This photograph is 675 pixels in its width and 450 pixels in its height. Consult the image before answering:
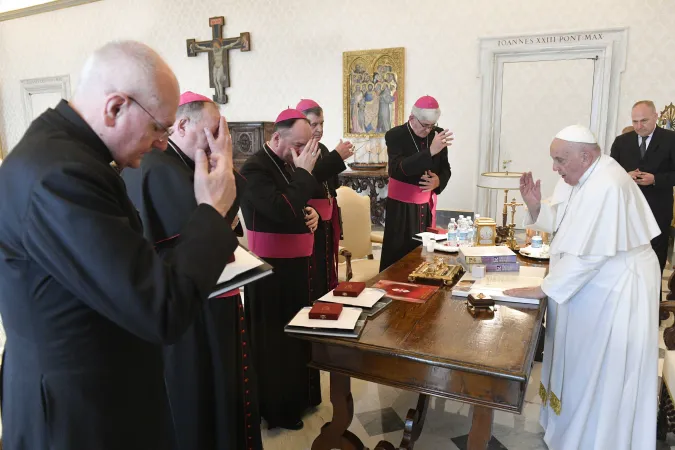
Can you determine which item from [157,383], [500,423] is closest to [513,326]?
[500,423]

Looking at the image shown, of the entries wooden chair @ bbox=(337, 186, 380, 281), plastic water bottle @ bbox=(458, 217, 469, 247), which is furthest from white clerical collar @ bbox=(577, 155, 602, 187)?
wooden chair @ bbox=(337, 186, 380, 281)

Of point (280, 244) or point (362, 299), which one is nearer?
point (362, 299)

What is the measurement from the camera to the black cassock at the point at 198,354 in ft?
5.81

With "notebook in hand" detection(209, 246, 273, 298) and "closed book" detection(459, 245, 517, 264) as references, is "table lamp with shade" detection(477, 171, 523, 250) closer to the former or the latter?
"closed book" detection(459, 245, 517, 264)

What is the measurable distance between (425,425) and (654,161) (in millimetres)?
3640

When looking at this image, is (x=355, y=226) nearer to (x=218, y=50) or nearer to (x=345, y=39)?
(x=345, y=39)

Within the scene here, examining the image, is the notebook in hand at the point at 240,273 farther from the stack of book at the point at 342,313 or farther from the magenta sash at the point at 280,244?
the magenta sash at the point at 280,244

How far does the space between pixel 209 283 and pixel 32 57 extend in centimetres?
1233

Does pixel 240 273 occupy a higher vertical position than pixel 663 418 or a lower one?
higher

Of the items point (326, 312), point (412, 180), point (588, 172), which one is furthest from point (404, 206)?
point (326, 312)

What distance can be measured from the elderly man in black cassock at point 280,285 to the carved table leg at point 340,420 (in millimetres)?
608

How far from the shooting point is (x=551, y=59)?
22.0 feet

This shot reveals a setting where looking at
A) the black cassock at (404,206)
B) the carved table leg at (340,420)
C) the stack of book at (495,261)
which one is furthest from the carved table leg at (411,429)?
the black cassock at (404,206)

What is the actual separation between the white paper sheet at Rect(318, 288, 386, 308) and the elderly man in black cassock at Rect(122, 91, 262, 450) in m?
0.43
